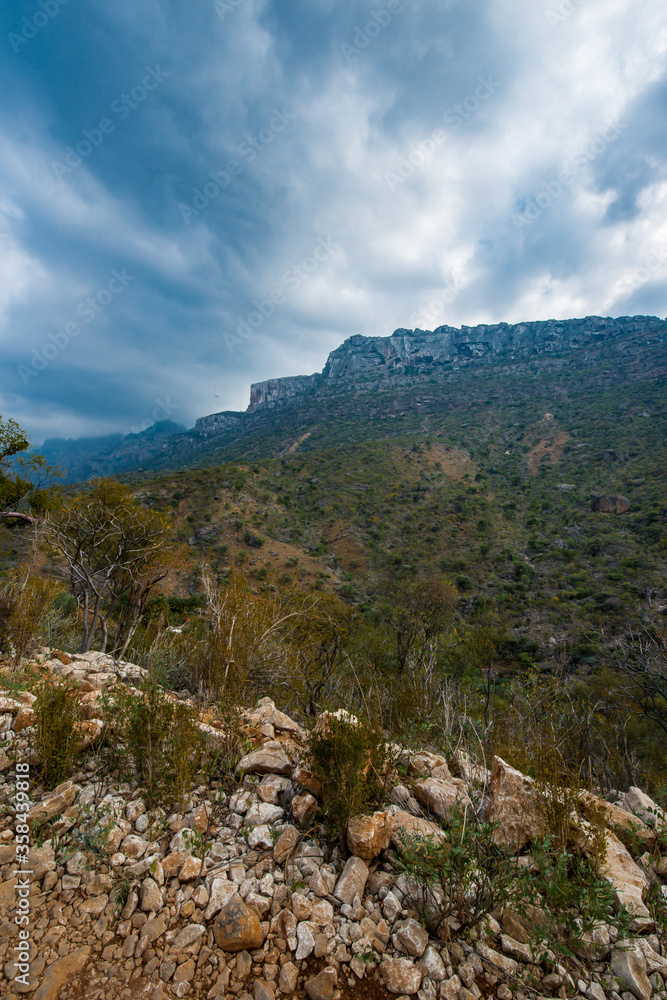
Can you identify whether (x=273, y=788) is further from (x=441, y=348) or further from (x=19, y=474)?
(x=441, y=348)

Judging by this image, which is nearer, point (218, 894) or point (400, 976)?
point (400, 976)

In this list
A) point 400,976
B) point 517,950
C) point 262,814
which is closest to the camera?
point 400,976

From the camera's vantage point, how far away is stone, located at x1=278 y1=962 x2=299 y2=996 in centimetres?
211

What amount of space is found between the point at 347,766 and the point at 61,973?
6.55 ft

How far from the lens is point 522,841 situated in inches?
124

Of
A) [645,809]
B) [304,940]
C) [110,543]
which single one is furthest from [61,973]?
[110,543]

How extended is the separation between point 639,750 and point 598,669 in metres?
6.39

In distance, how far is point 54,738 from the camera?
3.42 metres

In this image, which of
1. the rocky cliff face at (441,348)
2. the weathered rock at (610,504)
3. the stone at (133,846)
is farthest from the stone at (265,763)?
the rocky cliff face at (441,348)

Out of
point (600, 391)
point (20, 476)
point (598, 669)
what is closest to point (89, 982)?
point (20, 476)

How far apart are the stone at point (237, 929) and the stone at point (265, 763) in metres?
1.36

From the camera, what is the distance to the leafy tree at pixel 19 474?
9.78 metres

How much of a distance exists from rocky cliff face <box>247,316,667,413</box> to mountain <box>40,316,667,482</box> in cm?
33

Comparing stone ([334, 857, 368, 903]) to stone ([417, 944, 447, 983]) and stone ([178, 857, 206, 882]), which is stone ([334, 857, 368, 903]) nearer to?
stone ([417, 944, 447, 983])
